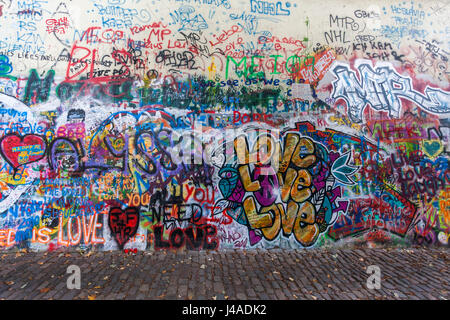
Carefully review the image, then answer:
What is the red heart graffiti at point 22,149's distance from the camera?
5.33 meters

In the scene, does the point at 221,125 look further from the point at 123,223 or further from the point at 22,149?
the point at 22,149

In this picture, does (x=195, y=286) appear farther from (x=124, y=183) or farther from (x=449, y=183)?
(x=449, y=183)

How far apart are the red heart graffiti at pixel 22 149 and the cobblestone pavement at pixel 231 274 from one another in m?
1.96

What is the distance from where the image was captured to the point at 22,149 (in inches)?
211

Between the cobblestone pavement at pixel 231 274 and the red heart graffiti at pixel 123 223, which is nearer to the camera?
the cobblestone pavement at pixel 231 274

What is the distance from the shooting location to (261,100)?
5719 mm

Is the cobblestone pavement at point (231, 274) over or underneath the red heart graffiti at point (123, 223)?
underneath

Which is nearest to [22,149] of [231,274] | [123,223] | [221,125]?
[123,223]

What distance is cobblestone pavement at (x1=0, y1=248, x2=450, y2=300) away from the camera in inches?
152

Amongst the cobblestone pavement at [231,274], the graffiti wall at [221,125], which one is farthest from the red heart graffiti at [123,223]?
the cobblestone pavement at [231,274]

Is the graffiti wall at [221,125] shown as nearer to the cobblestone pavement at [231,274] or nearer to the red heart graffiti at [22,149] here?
the red heart graffiti at [22,149]

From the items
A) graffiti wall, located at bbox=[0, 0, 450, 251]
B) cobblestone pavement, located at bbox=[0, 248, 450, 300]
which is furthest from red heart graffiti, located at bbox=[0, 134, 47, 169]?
cobblestone pavement, located at bbox=[0, 248, 450, 300]

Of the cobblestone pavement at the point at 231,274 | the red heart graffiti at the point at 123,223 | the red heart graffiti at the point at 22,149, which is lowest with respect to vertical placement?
the cobblestone pavement at the point at 231,274

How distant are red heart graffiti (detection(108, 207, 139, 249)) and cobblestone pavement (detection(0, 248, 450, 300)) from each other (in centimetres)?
35
